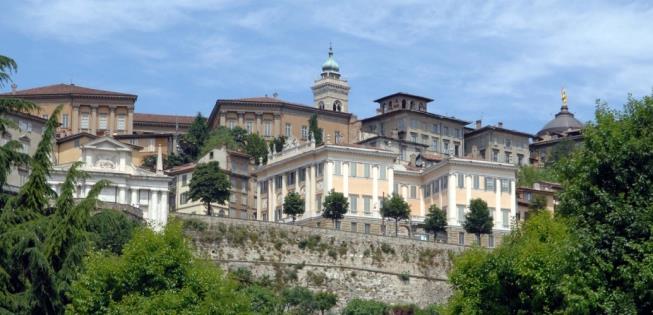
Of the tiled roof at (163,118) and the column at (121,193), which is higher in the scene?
the tiled roof at (163,118)

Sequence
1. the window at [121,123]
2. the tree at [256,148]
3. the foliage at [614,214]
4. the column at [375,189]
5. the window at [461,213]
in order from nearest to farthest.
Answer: the foliage at [614,214] < the column at [375,189] < the window at [461,213] < the tree at [256,148] < the window at [121,123]

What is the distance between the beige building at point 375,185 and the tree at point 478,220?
1.71 metres

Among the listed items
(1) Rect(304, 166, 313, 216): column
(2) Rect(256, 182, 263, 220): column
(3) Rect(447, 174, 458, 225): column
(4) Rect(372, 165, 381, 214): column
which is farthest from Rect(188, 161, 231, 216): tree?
(3) Rect(447, 174, 458, 225): column

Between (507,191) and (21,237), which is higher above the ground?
(507,191)

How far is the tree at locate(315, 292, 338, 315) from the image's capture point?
105 metres

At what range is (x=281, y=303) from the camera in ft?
330

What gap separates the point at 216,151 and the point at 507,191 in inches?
1032

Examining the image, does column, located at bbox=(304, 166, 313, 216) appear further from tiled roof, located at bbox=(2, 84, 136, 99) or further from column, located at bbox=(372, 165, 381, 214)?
tiled roof, located at bbox=(2, 84, 136, 99)

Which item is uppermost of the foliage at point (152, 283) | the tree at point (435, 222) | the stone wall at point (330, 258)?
the tree at point (435, 222)

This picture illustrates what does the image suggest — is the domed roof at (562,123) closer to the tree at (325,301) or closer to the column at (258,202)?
the column at (258,202)

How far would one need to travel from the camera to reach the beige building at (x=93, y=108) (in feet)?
509

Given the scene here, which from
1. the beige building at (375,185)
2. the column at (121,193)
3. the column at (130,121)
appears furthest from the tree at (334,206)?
the column at (130,121)

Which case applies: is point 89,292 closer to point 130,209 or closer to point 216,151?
point 130,209

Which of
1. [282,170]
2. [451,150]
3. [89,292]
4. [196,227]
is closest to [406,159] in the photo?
[451,150]
